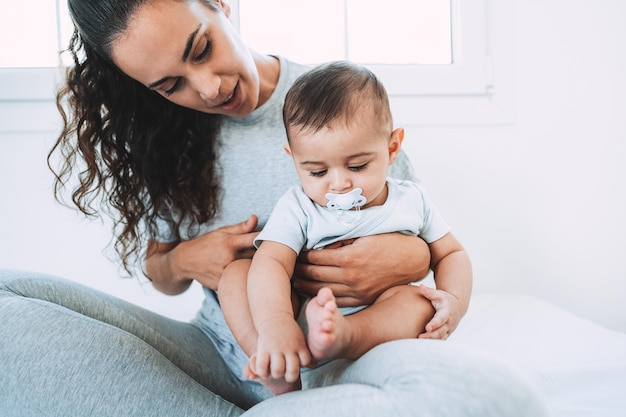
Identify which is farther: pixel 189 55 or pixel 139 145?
pixel 139 145

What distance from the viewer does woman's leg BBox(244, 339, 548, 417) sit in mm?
634

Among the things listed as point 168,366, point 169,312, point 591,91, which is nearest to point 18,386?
point 168,366

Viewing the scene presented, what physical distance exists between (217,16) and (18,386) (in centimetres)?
73

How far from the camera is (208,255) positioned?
1.14 meters

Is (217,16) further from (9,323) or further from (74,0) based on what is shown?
(9,323)

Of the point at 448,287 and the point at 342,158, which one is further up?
the point at 342,158

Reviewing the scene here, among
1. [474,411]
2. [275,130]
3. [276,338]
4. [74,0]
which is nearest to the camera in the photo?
[474,411]

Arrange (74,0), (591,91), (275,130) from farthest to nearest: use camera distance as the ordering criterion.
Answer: (591,91), (275,130), (74,0)

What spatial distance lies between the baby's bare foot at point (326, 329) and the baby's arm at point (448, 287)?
0.16m

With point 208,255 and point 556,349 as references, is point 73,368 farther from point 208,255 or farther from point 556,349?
point 556,349

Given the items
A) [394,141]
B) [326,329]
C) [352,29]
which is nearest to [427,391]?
[326,329]

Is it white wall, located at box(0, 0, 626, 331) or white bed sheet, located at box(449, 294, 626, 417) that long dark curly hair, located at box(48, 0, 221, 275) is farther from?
white bed sheet, located at box(449, 294, 626, 417)

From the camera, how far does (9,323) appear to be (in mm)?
839

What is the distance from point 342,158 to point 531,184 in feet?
3.60
